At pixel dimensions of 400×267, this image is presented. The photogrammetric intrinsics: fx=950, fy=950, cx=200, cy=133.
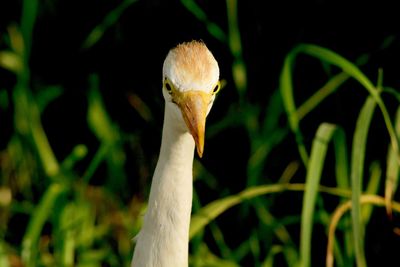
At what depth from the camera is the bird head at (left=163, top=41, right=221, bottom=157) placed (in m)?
1.58

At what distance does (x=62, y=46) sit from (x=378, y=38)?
107 cm

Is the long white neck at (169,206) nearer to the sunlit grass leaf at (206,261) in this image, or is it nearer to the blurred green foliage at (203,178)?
the blurred green foliage at (203,178)

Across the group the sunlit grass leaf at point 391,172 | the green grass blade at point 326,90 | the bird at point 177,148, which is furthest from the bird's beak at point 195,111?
the green grass blade at point 326,90

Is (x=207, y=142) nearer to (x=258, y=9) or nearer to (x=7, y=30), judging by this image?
(x=258, y=9)

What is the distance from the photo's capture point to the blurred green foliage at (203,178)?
93.3 inches

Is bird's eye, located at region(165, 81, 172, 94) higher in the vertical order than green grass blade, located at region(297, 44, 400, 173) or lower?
lower

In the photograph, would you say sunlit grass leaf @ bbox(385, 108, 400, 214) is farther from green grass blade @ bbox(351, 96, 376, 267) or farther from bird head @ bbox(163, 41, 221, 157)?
bird head @ bbox(163, 41, 221, 157)

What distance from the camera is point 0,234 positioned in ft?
9.43

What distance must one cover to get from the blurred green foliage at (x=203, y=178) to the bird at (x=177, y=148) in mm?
467

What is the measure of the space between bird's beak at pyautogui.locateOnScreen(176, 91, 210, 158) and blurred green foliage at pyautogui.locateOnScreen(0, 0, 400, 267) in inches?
23.7

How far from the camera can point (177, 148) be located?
66.8 inches

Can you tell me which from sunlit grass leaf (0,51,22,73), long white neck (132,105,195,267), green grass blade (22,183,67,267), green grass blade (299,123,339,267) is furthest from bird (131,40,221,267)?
sunlit grass leaf (0,51,22,73)

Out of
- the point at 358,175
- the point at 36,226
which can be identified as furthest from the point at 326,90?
the point at 36,226

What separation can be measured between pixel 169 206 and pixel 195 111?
0.80 ft
